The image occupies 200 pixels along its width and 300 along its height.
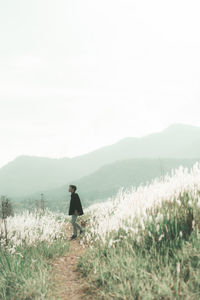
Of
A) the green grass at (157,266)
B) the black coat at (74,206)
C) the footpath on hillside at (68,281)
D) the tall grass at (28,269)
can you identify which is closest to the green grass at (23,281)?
the tall grass at (28,269)

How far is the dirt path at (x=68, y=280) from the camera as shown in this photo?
482 cm

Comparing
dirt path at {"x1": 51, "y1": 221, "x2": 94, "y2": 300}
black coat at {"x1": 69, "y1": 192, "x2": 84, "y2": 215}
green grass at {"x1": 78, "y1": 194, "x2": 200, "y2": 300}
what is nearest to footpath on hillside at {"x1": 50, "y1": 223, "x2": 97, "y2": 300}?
dirt path at {"x1": 51, "y1": 221, "x2": 94, "y2": 300}

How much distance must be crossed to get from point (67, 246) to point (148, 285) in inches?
176

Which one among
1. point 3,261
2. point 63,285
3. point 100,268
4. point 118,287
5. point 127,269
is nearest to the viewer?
point 118,287

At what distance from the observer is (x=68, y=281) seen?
217 inches

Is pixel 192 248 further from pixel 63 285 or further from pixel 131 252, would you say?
pixel 63 285

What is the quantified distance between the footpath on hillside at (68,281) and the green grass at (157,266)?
156mm


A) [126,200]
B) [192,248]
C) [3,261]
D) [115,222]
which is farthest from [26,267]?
[192,248]

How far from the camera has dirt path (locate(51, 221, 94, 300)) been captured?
4817mm

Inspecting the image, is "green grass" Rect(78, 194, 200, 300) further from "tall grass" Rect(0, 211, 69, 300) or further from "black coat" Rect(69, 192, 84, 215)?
"black coat" Rect(69, 192, 84, 215)

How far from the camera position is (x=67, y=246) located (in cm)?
799

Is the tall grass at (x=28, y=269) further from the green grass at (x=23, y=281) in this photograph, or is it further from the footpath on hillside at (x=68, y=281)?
the footpath on hillside at (x=68, y=281)

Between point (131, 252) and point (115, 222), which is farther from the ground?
point (115, 222)

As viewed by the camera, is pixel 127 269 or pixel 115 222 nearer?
pixel 127 269
